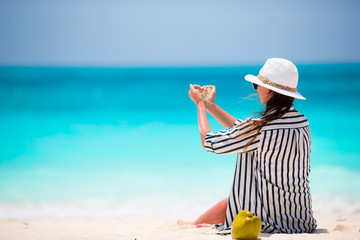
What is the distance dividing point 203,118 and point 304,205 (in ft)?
2.01

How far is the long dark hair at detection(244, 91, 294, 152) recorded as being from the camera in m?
2.01

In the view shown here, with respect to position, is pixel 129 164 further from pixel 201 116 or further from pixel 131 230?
pixel 201 116

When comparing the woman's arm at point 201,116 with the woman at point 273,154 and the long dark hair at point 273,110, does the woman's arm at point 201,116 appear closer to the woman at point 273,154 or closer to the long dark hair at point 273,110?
the woman at point 273,154

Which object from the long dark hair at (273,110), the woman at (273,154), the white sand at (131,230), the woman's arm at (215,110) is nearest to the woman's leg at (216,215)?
the white sand at (131,230)

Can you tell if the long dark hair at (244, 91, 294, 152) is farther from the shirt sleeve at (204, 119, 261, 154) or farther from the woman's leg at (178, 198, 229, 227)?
the woman's leg at (178, 198, 229, 227)

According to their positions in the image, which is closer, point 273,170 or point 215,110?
point 273,170

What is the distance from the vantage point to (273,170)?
2.05m

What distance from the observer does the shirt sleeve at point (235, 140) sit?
6.61ft

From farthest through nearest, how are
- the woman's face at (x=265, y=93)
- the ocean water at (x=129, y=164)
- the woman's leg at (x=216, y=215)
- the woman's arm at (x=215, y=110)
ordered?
the ocean water at (x=129, y=164)
the woman's leg at (x=216, y=215)
the woman's arm at (x=215, y=110)
the woman's face at (x=265, y=93)

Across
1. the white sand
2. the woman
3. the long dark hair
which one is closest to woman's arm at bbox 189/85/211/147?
the woman

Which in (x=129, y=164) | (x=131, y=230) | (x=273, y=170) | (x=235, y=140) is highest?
(x=129, y=164)

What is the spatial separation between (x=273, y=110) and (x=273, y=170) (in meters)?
0.27

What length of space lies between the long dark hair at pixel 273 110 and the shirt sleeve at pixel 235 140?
0.02m

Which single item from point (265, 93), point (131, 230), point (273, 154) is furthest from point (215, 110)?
point (131, 230)
